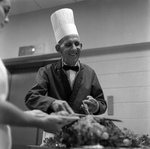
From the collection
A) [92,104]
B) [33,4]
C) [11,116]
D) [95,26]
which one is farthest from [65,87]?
[33,4]

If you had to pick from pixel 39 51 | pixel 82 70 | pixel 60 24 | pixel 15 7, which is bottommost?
pixel 82 70

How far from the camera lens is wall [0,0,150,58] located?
2834 mm

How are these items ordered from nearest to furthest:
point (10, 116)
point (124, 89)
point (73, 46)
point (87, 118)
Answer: point (10, 116) < point (87, 118) < point (73, 46) < point (124, 89)

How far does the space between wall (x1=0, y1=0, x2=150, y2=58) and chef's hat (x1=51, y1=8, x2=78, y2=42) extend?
3.83ft

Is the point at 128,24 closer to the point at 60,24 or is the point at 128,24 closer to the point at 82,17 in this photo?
the point at 82,17

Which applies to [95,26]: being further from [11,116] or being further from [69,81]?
[11,116]

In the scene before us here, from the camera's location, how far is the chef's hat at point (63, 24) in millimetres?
1707

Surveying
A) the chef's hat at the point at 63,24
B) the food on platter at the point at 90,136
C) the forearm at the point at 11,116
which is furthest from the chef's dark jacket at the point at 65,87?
the forearm at the point at 11,116

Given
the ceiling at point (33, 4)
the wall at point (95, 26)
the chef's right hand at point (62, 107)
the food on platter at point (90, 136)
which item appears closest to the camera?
the food on platter at point (90, 136)

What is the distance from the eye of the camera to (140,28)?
9.16 feet

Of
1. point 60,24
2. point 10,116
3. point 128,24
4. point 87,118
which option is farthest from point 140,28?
point 10,116

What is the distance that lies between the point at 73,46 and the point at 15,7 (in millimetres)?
2281

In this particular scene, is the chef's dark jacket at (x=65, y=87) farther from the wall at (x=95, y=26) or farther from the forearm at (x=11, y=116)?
the wall at (x=95, y=26)

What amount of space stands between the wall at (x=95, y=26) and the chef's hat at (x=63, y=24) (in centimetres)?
117
